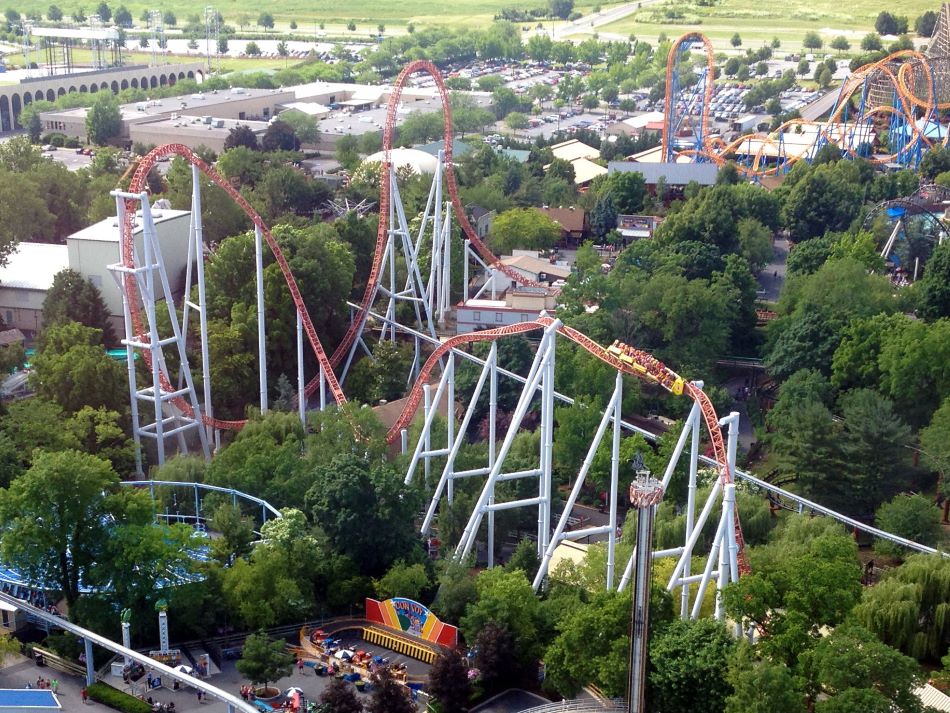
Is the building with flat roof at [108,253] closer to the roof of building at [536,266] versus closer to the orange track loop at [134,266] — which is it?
the orange track loop at [134,266]

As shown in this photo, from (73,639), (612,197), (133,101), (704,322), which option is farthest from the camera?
(133,101)

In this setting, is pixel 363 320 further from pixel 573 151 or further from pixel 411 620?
pixel 573 151

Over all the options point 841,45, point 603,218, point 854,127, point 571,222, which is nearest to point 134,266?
point 603,218

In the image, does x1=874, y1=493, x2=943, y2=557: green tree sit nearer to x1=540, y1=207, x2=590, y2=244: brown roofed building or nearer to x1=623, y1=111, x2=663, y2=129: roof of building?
x1=540, y1=207, x2=590, y2=244: brown roofed building

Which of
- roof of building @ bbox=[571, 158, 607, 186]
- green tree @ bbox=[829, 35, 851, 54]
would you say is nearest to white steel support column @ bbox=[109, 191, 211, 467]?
roof of building @ bbox=[571, 158, 607, 186]

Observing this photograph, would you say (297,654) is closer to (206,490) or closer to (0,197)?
(206,490)

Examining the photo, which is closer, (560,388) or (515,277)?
(560,388)

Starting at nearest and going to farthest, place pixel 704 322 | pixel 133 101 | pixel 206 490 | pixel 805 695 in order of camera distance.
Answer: pixel 805 695
pixel 206 490
pixel 704 322
pixel 133 101

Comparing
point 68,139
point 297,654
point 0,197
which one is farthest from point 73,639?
point 68,139
